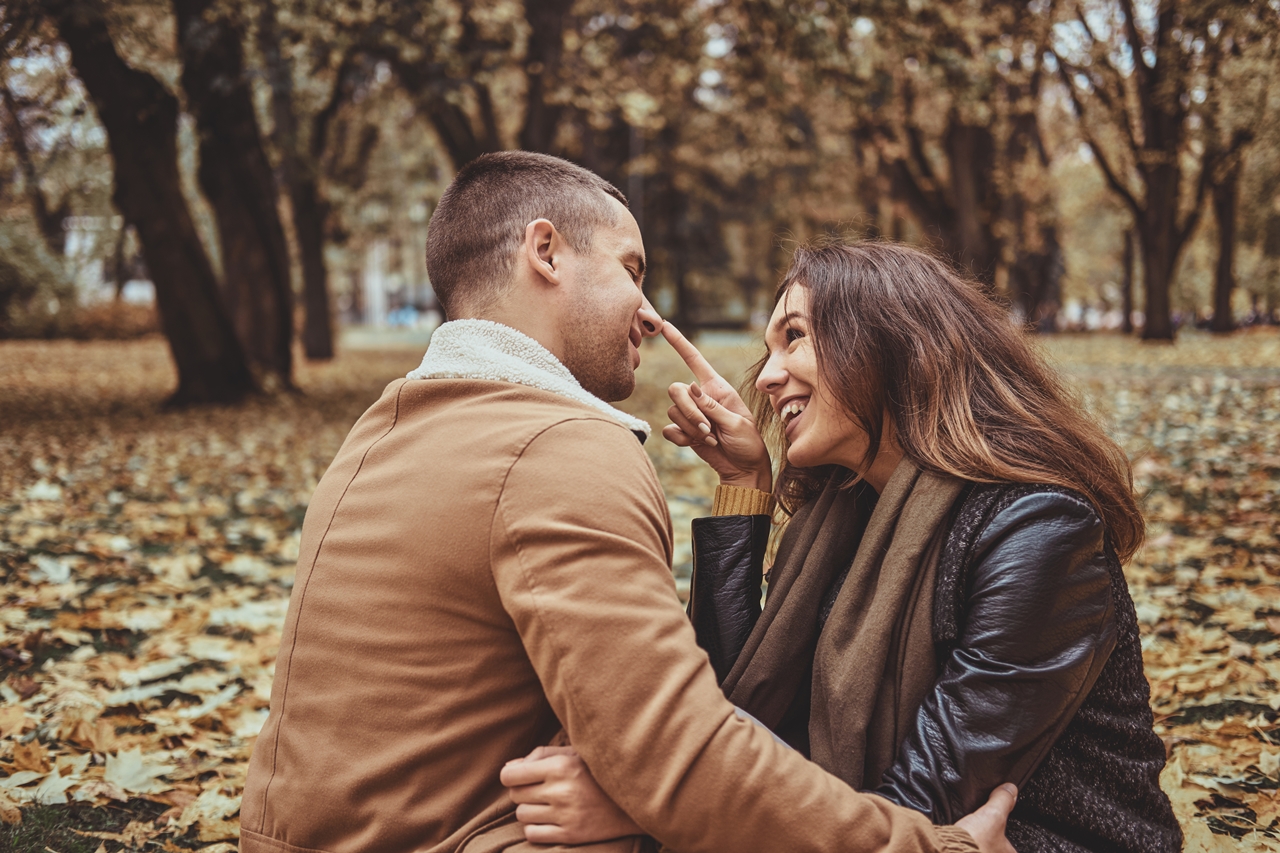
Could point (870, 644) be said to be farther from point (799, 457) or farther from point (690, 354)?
point (690, 354)

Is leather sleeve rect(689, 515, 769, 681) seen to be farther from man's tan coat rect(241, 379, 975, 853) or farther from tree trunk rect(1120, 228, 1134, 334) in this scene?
tree trunk rect(1120, 228, 1134, 334)

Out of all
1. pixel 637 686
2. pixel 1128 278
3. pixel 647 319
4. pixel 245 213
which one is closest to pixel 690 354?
pixel 647 319

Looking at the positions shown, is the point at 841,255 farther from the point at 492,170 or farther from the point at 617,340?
the point at 492,170

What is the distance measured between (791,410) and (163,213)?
1142 centimetres

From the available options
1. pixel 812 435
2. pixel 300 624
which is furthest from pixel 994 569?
pixel 300 624

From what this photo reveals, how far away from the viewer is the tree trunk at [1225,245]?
77.0ft

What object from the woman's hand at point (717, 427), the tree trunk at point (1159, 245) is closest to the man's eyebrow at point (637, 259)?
the woman's hand at point (717, 427)

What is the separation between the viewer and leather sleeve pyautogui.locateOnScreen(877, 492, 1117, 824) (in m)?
1.80

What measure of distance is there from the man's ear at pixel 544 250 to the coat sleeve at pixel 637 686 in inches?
22.3

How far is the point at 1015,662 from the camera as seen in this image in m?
1.81

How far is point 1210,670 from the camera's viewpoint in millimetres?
3893

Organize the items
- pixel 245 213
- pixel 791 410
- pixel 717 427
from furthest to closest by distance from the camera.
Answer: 1. pixel 245 213
2. pixel 717 427
3. pixel 791 410

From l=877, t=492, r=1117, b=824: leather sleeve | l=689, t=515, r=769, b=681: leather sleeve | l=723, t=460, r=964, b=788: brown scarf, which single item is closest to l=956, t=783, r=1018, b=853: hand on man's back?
l=877, t=492, r=1117, b=824: leather sleeve

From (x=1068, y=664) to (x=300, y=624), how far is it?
141 cm
